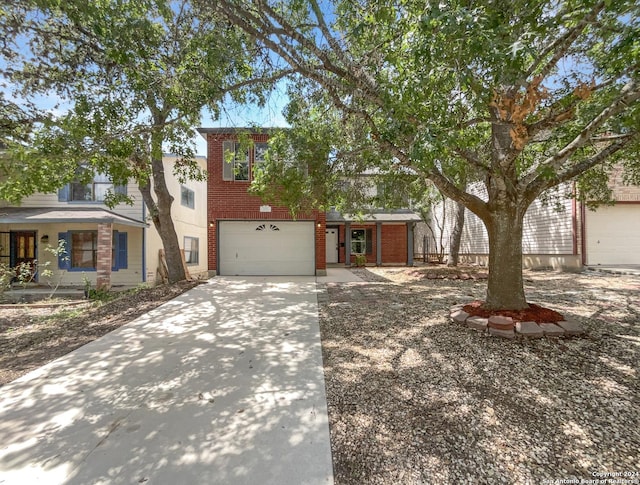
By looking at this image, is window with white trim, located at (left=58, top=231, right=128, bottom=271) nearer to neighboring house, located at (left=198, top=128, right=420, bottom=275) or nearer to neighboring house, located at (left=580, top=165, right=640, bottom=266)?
neighboring house, located at (left=198, top=128, right=420, bottom=275)

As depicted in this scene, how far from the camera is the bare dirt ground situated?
4.32m

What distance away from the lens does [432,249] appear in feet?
73.8

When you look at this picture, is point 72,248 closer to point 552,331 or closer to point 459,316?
point 459,316

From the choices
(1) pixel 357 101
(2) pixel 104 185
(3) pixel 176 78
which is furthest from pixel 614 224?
(2) pixel 104 185

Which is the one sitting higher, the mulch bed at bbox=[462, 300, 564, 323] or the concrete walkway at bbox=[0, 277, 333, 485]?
the mulch bed at bbox=[462, 300, 564, 323]

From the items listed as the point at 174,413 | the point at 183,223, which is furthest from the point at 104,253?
the point at 174,413

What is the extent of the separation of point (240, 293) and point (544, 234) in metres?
13.7

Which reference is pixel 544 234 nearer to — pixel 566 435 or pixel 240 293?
pixel 240 293

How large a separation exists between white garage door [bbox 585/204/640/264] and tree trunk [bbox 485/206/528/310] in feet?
35.3

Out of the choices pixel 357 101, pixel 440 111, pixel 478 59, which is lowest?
pixel 440 111

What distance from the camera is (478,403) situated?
279 cm

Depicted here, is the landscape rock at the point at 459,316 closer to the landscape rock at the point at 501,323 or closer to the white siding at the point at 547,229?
the landscape rock at the point at 501,323

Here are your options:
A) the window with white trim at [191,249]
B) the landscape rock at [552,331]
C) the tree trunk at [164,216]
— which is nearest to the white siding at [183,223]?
the window with white trim at [191,249]

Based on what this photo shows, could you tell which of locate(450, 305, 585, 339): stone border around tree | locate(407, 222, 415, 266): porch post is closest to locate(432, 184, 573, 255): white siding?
locate(407, 222, 415, 266): porch post
